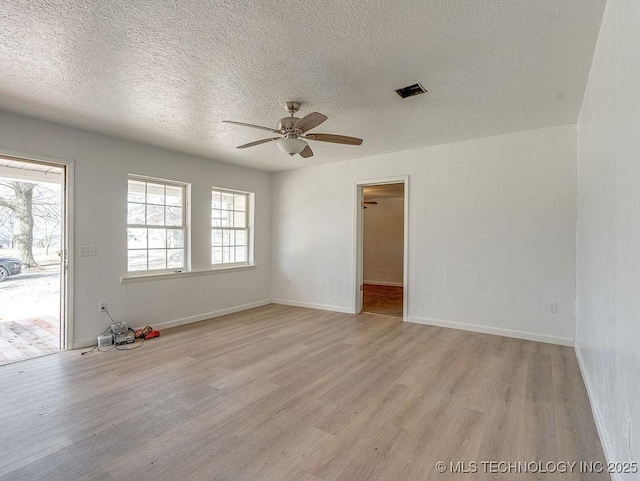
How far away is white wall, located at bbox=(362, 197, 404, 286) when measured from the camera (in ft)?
28.7

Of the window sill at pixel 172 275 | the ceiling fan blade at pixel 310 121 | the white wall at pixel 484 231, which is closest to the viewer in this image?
the ceiling fan blade at pixel 310 121

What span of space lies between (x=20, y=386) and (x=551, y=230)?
5672mm

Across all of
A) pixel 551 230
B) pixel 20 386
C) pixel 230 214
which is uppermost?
pixel 230 214

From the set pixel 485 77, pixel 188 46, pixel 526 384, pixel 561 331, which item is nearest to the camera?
pixel 188 46

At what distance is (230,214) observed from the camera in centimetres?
573

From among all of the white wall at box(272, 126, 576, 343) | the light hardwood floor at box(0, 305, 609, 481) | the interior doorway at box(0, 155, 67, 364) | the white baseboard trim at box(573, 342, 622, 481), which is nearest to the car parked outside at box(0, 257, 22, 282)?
the interior doorway at box(0, 155, 67, 364)

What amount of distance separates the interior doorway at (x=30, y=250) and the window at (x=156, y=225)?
0.80 m

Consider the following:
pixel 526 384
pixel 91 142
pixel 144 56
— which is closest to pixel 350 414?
pixel 526 384

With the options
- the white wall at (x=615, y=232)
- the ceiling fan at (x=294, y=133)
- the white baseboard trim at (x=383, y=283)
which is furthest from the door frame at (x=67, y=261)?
the white baseboard trim at (x=383, y=283)

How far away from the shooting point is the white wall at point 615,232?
1300 mm

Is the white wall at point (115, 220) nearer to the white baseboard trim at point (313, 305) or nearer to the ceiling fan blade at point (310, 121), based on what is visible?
the white baseboard trim at point (313, 305)

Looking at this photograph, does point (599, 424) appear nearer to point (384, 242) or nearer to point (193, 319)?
point (193, 319)

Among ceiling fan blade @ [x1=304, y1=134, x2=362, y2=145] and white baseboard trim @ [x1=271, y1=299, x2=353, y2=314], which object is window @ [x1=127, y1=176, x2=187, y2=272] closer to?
white baseboard trim @ [x1=271, y1=299, x2=353, y2=314]

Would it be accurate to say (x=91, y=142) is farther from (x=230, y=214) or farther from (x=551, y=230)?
(x=551, y=230)
